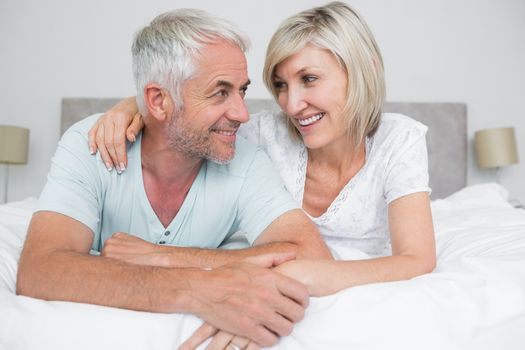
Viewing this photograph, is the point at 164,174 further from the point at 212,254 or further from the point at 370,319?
the point at 370,319

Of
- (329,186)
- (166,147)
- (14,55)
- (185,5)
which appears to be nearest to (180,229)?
(166,147)

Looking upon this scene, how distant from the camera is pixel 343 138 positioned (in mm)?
1524

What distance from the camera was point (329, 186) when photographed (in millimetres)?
1549

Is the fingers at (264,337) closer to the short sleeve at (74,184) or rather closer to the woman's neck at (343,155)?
the short sleeve at (74,184)

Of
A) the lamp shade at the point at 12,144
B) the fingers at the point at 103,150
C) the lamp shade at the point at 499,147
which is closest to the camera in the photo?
the fingers at the point at 103,150

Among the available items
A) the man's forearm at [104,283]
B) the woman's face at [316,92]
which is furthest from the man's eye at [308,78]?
the man's forearm at [104,283]

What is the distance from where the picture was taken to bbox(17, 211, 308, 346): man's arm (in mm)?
856

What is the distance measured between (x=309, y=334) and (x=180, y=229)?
23.8 inches

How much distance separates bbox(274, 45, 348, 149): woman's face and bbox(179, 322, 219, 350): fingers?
27.7 inches

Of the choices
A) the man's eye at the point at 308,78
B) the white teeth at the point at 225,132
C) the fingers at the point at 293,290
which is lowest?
the fingers at the point at 293,290

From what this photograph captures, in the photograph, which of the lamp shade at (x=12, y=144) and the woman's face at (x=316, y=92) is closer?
the woman's face at (x=316, y=92)

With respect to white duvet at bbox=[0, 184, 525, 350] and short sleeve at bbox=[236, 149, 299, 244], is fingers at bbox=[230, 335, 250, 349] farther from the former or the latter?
short sleeve at bbox=[236, 149, 299, 244]

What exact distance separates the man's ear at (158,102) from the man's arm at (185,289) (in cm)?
47

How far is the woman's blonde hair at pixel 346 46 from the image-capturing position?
1373 mm
